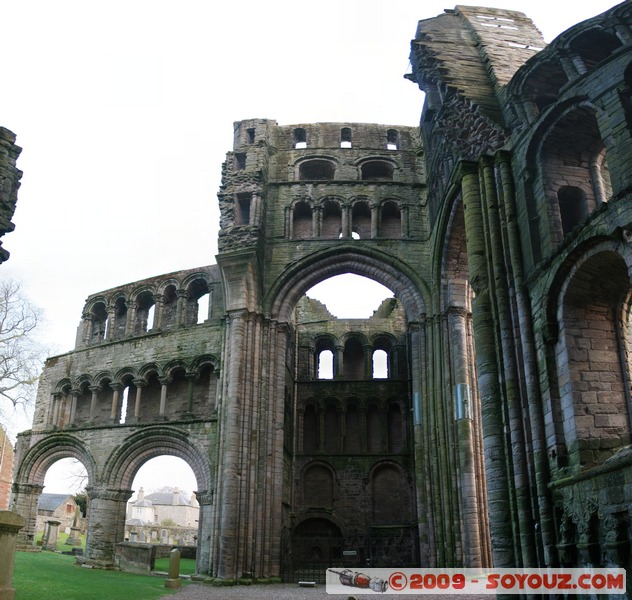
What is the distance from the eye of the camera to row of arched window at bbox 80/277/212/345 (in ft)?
77.5

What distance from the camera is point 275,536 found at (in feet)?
62.3

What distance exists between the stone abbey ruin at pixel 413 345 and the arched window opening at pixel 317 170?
120mm

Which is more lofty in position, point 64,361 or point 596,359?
point 64,361

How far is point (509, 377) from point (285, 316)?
11086 mm

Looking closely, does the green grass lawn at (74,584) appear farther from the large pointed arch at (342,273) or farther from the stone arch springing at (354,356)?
the stone arch springing at (354,356)

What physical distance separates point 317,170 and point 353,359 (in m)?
8.10

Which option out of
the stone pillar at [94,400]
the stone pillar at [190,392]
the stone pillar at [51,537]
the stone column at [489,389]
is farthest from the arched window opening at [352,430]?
the stone column at [489,389]

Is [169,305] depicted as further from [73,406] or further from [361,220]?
[361,220]

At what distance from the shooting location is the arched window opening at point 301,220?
2331 centimetres

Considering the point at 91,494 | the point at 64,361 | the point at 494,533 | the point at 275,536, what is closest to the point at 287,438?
the point at 275,536

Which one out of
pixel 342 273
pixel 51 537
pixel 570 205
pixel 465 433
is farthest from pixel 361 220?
pixel 51 537

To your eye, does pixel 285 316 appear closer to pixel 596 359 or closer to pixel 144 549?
pixel 144 549

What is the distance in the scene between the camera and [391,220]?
922 inches

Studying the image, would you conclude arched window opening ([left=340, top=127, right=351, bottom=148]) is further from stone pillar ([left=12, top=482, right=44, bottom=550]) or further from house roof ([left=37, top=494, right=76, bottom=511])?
house roof ([left=37, top=494, right=76, bottom=511])
